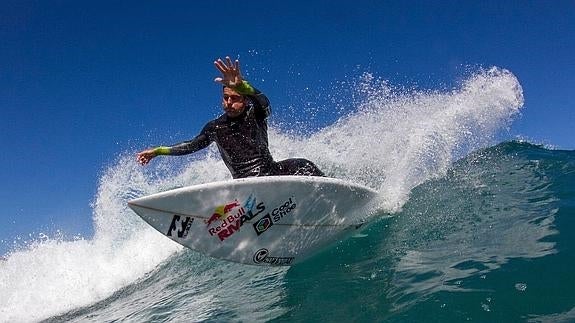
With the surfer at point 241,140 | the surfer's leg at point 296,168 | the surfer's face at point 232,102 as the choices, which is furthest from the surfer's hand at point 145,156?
the surfer's leg at point 296,168

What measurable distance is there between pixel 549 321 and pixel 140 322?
5246 mm

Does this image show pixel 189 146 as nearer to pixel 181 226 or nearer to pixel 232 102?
pixel 232 102

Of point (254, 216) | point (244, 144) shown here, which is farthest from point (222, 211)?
point (244, 144)

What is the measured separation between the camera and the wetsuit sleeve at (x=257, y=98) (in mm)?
6227

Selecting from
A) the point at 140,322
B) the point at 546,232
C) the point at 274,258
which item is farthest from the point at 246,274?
the point at 546,232

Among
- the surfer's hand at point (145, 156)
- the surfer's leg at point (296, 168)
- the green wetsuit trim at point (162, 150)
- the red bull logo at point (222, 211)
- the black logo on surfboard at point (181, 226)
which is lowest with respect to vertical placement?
the black logo on surfboard at point (181, 226)

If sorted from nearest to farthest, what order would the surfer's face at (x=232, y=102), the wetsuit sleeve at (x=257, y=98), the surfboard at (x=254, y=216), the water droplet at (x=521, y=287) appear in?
the water droplet at (x=521, y=287)
the surfboard at (x=254, y=216)
the wetsuit sleeve at (x=257, y=98)
the surfer's face at (x=232, y=102)

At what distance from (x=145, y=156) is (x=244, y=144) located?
4.67 ft

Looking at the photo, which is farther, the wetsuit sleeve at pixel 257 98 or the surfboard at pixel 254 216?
the wetsuit sleeve at pixel 257 98

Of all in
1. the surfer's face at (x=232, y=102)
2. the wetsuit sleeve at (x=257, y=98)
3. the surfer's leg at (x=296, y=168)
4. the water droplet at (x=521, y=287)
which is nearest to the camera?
the water droplet at (x=521, y=287)

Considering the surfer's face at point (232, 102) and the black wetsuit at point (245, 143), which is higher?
the surfer's face at point (232, 102)

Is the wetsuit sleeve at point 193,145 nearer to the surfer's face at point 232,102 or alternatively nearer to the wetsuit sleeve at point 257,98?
the surfer's face at point 232,102

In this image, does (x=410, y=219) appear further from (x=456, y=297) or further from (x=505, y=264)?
(x=456, y=297)

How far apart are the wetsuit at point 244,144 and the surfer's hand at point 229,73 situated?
1.26 feet
